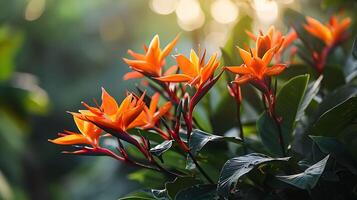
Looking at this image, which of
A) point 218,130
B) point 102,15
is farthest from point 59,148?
point 218,130

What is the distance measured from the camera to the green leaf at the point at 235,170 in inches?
25.5

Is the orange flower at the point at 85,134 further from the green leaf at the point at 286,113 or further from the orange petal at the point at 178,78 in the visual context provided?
the green leaf at the point at 286,113

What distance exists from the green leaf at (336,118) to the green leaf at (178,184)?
18cm

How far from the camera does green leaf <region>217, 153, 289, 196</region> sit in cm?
65

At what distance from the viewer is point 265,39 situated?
0.74 meters

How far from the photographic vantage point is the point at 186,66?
2.43 ft

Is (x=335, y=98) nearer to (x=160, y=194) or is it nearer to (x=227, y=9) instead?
(x=160, y=194)

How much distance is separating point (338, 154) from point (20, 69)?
650 cm

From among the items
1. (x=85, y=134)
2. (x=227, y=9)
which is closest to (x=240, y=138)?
(x=85, y=134)

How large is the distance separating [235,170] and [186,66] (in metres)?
0.15

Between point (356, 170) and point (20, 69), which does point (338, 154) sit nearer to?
point (356, 170)

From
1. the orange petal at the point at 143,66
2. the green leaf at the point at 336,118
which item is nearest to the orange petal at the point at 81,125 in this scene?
the orange petal at the point at 143,66

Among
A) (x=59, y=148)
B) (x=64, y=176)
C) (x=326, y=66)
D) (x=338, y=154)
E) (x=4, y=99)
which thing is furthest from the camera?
(x=64, y=176)

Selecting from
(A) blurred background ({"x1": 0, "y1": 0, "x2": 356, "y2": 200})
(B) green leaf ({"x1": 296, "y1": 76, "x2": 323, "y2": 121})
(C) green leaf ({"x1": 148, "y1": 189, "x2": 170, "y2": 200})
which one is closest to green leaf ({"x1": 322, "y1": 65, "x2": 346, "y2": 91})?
(B) green leaf ({"x1": 296, "y1": 76, "x2": 323, "y2": 121})
